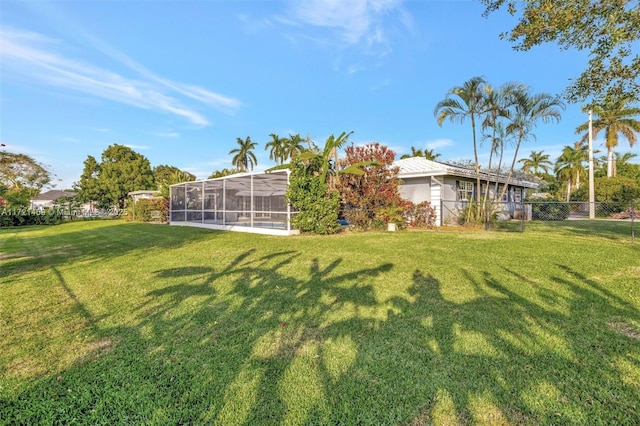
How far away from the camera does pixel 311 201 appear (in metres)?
12.4

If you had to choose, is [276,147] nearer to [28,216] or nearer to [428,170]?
[28,216]

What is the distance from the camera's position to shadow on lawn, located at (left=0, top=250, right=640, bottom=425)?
218 centimetres

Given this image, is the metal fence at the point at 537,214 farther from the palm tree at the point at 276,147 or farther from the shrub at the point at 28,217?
the shrub at the point at 28,217

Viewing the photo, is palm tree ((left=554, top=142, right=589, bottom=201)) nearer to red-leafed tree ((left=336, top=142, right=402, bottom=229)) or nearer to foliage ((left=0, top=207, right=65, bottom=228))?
red-leafed tree ((left=336, top=142, right=402, bottom=229))

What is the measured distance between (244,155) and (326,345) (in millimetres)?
46050

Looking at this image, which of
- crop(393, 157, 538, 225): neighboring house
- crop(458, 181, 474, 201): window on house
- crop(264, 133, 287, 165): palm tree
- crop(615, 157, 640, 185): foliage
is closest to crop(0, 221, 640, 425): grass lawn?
crop(393, 157, 538, 225): neighboring house

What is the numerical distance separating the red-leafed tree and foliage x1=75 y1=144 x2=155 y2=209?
33182mm

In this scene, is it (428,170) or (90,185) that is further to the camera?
(90,185)

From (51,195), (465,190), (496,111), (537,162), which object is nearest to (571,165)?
(537,162)

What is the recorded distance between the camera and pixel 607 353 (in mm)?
2910

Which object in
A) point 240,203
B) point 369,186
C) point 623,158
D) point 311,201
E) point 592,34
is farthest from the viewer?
point 623,158

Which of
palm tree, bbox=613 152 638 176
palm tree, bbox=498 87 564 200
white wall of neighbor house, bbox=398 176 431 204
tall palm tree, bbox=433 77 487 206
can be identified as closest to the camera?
palm tree, bbox=498 87 564 200

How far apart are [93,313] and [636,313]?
275 inches

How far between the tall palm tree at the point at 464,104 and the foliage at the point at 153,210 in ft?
63.7
